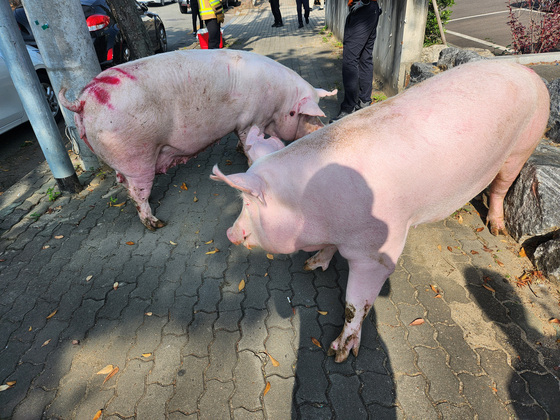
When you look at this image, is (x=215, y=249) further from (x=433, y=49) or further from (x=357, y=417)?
(x=433, y=49)

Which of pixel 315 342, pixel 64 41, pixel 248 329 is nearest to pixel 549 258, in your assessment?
pixel 315 342

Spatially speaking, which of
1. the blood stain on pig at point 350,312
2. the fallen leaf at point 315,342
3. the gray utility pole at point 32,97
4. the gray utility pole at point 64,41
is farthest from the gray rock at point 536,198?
the gray utility pole at point 32,97

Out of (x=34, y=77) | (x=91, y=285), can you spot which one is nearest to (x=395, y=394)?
(x=91, y=285)

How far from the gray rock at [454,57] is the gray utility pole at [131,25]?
16.8ft

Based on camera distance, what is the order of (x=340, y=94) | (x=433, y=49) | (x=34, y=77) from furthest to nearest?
(x=340, y=94)
(x=433, y=49)
(x=34, y=77)

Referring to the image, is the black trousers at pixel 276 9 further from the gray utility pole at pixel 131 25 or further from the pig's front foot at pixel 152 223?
the pig's front foot at pixel 152 223

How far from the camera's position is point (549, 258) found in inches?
107

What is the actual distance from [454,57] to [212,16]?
16.5ft

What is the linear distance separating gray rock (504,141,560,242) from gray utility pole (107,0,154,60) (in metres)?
6.17

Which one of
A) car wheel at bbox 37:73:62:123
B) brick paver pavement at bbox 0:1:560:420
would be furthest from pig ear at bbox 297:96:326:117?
car wheel at bbox 37:73:62:123

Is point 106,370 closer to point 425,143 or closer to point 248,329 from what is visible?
point 248,329

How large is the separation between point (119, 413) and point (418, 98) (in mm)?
2832

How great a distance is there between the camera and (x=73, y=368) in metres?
2.42

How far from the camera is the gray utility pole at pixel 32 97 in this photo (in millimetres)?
3486
